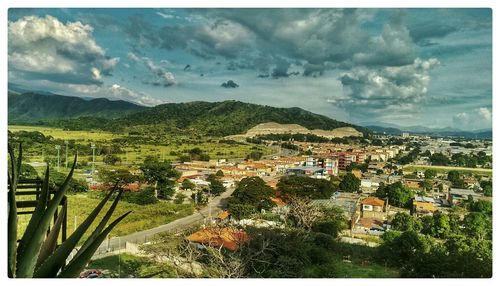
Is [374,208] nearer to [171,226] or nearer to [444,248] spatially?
[444,248]

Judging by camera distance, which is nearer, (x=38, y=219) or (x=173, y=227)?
(x=38, y=219)

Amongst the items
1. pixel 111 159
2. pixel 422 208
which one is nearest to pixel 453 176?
pixel 422 208

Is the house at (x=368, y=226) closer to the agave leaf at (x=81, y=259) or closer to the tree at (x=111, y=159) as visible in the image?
the tree at (x=111, y=159)

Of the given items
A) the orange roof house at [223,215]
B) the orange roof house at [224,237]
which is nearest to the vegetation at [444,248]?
the orange roof house at [224,237]
